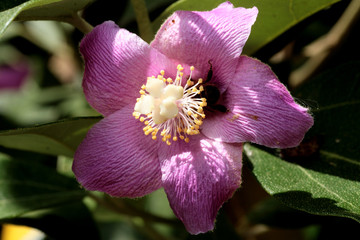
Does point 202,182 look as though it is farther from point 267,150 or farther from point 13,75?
point 13,75

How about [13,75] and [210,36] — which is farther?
[13,75]

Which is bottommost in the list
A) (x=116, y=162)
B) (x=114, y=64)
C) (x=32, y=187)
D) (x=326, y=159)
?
(x=32, y=187)

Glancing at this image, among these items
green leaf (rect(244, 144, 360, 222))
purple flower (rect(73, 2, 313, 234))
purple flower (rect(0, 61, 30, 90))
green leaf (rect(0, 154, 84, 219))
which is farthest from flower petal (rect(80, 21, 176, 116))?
purple flower (rect(0, 61, 30, 90))

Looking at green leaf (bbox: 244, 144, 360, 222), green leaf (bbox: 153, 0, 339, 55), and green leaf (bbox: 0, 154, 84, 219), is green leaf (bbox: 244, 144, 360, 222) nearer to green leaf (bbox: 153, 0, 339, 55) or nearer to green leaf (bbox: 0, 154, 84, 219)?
green leaf (bbox: 153, 0, 339, 55)

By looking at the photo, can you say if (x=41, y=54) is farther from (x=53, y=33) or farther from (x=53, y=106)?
(x=53, y=106)

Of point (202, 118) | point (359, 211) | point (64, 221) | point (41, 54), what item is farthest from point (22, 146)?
point (41, 54)

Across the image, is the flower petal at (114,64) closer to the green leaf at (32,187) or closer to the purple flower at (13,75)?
the green leaf at (32,187)

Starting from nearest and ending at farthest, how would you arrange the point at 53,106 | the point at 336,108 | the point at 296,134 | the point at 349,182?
the point at 296,134
the point at 349,182
the point at 336,108
the point at 53,106

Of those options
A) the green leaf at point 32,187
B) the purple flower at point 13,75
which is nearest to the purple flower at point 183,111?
the green leaf at point 32,187

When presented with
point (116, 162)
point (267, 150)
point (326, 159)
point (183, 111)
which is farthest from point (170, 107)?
point (326, 159)
